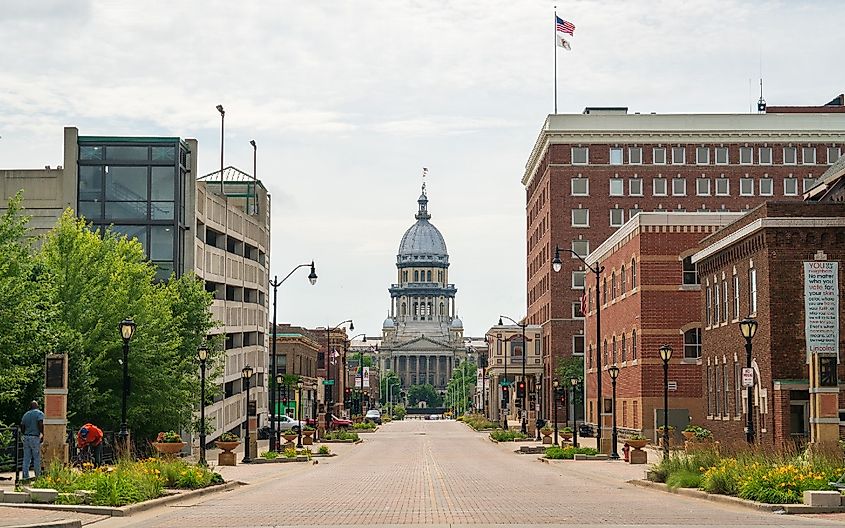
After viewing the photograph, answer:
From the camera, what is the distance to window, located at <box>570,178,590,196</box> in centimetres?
11325

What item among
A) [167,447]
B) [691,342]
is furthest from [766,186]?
[167,447]

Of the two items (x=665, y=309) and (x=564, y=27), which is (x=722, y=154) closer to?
(x=564, y=27)

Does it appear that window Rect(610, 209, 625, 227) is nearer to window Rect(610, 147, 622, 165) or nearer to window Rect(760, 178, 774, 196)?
window Rect(610, 147, 622, 165)

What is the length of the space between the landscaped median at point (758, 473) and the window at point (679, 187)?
7870cm

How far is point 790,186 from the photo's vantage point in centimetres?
11200

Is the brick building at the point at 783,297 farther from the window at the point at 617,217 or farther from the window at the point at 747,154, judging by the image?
the window at the point at 747,154

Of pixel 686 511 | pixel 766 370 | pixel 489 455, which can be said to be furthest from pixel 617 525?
pixel 489 455

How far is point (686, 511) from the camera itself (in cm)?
2628

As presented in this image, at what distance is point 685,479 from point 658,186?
267ft

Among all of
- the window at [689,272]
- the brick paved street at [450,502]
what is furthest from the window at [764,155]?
the brick paved street at [450,502]

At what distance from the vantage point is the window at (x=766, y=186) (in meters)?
112

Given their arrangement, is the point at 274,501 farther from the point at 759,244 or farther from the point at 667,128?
the point at 667,128

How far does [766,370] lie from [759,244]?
475cm

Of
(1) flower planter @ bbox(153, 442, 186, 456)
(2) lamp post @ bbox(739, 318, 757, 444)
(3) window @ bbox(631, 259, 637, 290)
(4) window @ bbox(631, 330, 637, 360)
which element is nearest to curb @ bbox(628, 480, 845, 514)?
(2) lamp post @ bbox(739, 318, 757, 444)
